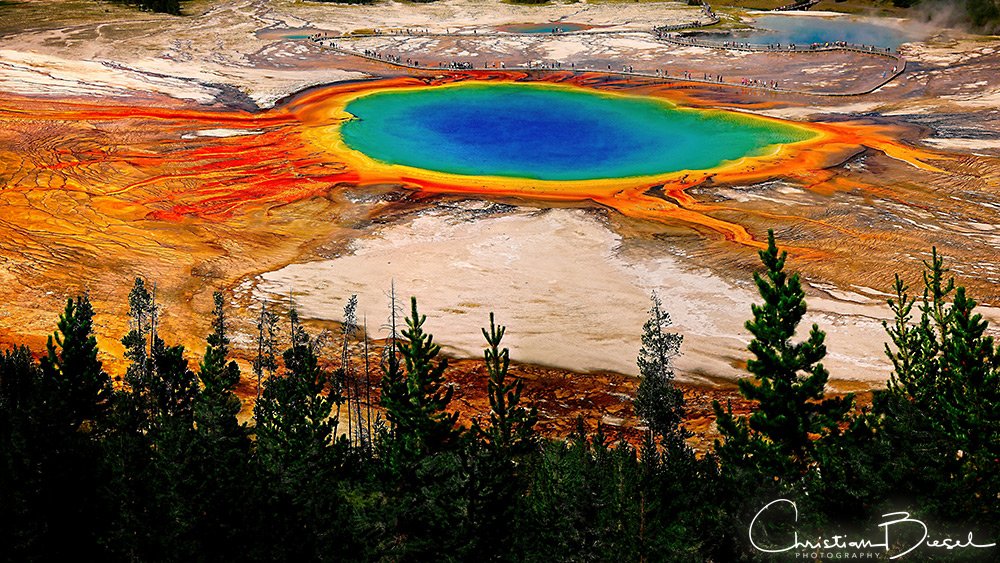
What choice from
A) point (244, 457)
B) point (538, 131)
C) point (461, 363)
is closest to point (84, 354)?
point (244, 457)

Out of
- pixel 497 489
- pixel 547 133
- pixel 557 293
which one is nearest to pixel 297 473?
pixel 497 489

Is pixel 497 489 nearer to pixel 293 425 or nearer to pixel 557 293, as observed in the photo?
pixel 293 425

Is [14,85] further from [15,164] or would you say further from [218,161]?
[218,161]

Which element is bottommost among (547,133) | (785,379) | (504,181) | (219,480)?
(219,480)

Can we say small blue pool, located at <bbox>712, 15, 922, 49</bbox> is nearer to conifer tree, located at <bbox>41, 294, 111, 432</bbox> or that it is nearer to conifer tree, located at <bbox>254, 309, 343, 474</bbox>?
conifer tree, located at <bbox>254, 309, 343, 474</bbox>

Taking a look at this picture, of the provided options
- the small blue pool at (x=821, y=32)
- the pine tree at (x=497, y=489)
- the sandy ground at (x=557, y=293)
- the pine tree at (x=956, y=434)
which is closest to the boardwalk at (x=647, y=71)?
the small blue pool at (x=821, y=32)
